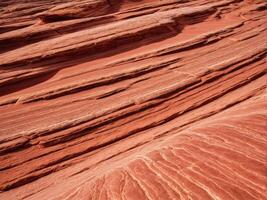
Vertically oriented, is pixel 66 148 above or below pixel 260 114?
below

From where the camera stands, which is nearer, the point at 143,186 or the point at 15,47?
the point at 143,186

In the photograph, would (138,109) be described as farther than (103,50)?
No

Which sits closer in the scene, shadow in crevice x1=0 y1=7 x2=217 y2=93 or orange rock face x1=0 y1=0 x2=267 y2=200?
orange rock face x1=0 y1=0 x2=267 y2=200

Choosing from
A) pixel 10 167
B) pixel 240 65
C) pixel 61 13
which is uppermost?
pixel 61 13

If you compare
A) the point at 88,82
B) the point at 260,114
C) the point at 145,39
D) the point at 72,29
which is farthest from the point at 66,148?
the point at 72,29

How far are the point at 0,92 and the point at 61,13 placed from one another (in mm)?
5592

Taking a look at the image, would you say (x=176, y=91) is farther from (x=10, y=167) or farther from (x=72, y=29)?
(x=72, y=29)

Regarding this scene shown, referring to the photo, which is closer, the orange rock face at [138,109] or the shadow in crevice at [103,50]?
the orange rock face at [138,109]

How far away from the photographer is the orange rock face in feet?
13.5

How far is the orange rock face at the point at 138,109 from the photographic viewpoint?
13.5ft

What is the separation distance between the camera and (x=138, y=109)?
8.02 metres

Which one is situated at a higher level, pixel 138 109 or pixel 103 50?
pixel 103 50

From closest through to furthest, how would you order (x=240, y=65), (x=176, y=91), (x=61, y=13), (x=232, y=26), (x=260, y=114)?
(x=260, y=114), (x=176, y=91), (x=240, y=65), (x=232, y=26), (x=61, y=13)

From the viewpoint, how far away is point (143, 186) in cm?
392
